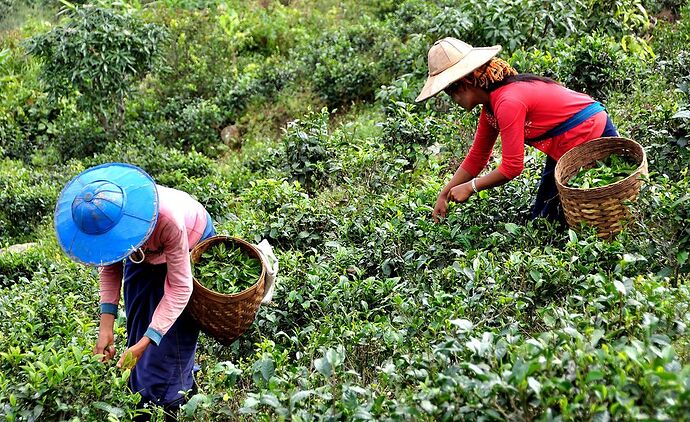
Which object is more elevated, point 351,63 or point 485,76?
point 485,76

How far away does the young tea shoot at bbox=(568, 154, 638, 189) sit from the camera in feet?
11.9

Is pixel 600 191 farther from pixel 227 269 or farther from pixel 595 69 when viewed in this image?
pixel 595 69

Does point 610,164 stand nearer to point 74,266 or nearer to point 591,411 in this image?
point 591,411

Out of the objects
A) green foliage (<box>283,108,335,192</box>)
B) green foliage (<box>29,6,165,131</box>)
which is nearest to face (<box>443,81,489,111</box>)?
green foliage (<box>283,108,335,192</box>)

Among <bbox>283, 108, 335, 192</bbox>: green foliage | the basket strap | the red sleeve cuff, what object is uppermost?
the basket strap

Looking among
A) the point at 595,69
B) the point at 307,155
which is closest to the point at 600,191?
the point at 307,155

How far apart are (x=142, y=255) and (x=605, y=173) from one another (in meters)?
2.29

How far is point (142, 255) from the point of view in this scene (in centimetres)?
314

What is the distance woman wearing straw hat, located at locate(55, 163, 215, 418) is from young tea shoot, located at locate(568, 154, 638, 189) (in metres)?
1.89

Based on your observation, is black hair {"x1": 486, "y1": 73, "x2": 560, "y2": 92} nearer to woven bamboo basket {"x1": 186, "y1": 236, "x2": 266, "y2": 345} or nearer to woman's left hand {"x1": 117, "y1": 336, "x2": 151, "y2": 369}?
woven bamboo basket {"x1": 186, "y1": 236, "x2": 266, "y2": 345}

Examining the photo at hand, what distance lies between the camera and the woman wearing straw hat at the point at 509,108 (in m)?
3.62

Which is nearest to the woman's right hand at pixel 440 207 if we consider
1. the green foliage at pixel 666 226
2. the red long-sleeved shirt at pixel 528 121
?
the red long-sleeved shirt at pixel 528 121

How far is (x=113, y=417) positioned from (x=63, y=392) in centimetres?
25

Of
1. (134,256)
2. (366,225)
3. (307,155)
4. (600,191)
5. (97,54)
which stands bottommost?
(97,54)
